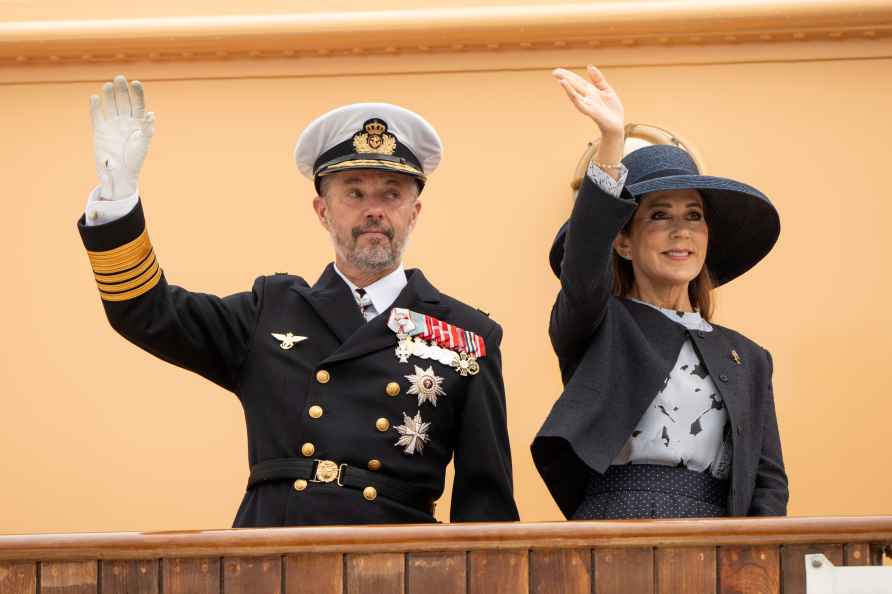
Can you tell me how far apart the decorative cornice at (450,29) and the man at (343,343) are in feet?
3.62

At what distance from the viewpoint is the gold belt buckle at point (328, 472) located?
12.8 ft

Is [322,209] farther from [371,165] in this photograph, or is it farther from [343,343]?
[343,343]

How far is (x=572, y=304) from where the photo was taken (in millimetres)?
3877

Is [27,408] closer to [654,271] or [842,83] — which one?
[654,271]

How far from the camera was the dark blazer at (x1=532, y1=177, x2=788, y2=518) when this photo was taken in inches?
149

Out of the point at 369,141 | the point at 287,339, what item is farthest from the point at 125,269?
the point at 369,141

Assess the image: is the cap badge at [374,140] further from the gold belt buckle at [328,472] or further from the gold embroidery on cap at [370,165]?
the gold belt buckle at [328,472]

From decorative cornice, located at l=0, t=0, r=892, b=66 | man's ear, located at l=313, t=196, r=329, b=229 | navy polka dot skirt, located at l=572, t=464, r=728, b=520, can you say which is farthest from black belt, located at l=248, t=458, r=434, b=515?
decorative cornice, located at l=0, t=0, r=892, b=66

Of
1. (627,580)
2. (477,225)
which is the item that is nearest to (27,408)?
(477,225)

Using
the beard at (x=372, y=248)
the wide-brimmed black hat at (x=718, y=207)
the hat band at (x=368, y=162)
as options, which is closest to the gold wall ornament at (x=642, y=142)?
the wide-brimmed black hat at (x=718, y=207)

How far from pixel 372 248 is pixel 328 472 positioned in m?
0.54

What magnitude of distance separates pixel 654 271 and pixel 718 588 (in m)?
0.93

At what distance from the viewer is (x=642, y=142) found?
17.5 ft

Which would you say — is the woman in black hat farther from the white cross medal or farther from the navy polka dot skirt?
the white cross medal
